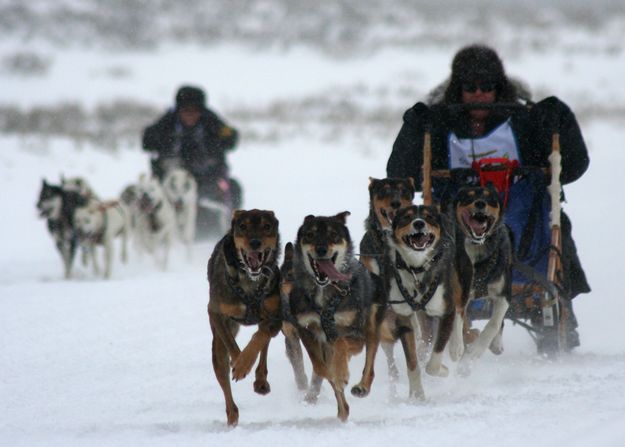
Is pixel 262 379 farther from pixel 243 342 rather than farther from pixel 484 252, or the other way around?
pixel 243 342

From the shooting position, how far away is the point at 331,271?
409cm

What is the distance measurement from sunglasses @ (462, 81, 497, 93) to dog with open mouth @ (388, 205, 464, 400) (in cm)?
136

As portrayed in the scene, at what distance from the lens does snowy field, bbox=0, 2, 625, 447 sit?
3779 mm

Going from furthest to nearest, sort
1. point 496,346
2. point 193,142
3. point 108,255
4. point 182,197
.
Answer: point 193,142 → point 182,197 → point 108,255 → point 496,346

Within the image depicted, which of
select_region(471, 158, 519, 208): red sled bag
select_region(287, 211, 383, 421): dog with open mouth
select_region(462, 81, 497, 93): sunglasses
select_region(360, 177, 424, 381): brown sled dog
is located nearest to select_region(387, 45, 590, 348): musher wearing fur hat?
select_region(462, 81, 497, 93): sunglasses

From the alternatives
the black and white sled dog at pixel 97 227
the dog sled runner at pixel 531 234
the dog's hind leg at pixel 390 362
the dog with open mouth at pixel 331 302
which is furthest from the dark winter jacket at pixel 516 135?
the black and white sled dog at pixel 97 227

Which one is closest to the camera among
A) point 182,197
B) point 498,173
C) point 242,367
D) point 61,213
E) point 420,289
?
point 242,367

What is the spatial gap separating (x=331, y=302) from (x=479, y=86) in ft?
7.19

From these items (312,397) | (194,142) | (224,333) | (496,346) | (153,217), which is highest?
(194,142)

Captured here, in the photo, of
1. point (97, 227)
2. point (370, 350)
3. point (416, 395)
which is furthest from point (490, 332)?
point (97, 227)

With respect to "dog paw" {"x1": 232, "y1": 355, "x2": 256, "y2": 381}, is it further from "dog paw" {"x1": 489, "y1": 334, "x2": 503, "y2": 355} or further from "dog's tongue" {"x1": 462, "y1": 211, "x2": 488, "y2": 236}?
"dog paw" {"x1": 489, "y1": 334, "x2": 503, "y2": 355}

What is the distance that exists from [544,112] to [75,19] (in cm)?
3423

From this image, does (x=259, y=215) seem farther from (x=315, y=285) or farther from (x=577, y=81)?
(x=577, y=81)

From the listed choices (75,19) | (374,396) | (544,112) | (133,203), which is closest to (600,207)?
(133,203)
